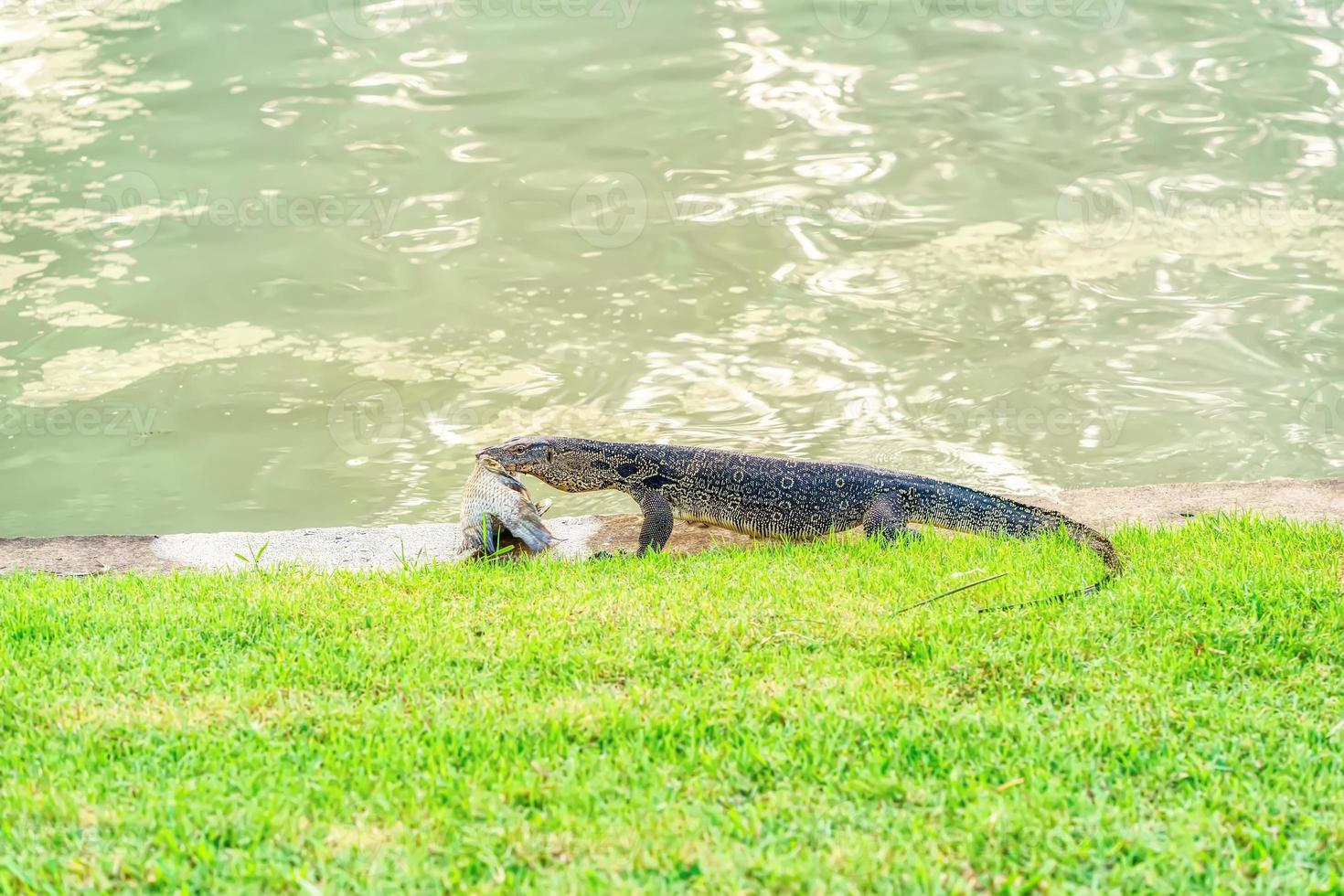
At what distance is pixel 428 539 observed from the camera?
7441mm

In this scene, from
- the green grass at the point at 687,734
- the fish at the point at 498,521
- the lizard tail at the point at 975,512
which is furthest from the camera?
the lizard tail at the point at 975,512

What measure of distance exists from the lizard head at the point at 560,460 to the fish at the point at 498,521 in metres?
0.26

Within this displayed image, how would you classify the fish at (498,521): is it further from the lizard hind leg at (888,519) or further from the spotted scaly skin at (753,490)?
the lizard hind leg at (888,519)

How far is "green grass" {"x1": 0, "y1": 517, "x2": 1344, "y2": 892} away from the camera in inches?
124

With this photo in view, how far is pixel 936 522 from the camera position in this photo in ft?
23.4

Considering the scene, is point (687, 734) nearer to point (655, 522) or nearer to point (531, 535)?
point (531, 535)

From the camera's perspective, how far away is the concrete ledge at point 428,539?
690 cm

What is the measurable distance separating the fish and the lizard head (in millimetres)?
256

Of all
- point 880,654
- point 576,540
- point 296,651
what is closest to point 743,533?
point 576,540

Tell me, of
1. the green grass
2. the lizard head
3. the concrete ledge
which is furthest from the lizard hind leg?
the lizard head

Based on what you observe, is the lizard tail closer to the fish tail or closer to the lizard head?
the lizard head

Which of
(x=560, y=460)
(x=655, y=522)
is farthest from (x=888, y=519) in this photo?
(x=560, y=460)

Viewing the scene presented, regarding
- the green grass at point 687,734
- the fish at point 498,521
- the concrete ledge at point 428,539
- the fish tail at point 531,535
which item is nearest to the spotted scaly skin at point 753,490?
the concrete ledge at point 428,539

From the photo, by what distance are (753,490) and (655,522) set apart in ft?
2.23
